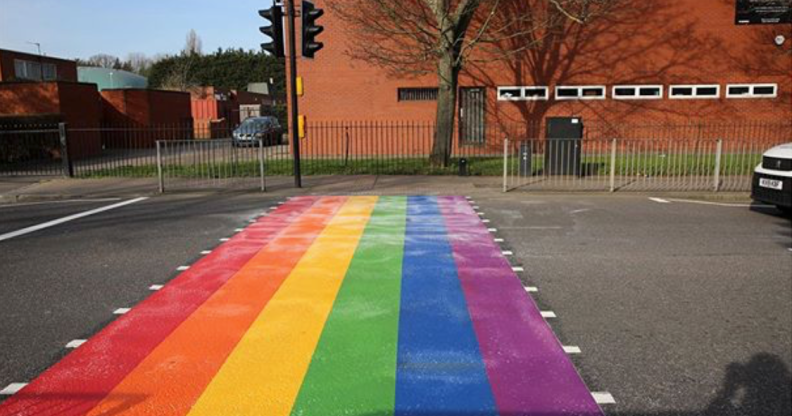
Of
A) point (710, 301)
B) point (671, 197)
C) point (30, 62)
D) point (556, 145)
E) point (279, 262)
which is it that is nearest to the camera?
point (710, 301)

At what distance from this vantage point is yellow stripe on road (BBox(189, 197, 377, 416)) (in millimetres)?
3682

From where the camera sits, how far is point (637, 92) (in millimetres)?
22500

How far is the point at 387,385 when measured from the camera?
3885mm

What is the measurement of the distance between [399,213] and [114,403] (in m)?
7.40

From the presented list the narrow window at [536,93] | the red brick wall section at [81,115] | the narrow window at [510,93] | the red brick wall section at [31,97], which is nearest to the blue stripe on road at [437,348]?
the narrow window at [510,93]

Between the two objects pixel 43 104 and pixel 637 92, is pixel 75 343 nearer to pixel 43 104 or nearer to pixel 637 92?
pixel 637 92

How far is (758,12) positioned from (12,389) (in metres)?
25.3

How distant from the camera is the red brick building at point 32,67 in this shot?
31719mm

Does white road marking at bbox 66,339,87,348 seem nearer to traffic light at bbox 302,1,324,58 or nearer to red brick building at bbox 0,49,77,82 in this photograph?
traffic light at bbox 302,1,324,58

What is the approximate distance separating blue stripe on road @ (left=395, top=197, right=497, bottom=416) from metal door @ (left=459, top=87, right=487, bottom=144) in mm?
15946

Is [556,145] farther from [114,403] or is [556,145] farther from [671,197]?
[114,403]

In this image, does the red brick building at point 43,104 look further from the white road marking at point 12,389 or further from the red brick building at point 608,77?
the white road marking at point 12,389

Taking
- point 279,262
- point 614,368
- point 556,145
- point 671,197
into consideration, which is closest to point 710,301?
point 614,368

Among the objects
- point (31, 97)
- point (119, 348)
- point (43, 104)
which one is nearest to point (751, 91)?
point (119, 348)
